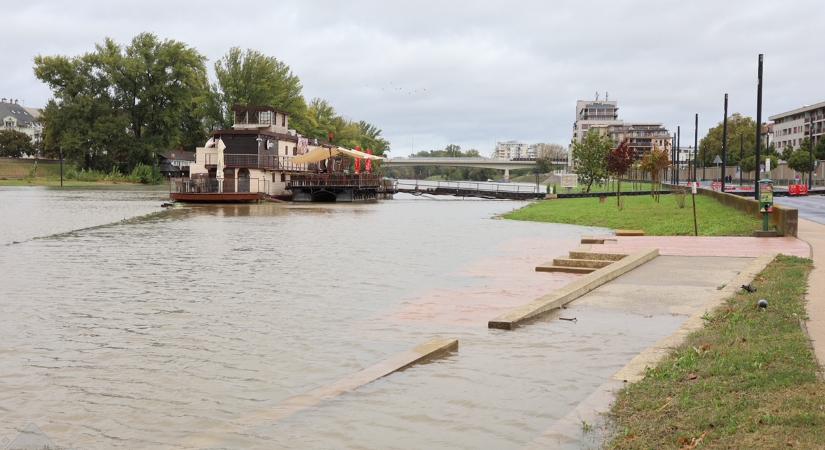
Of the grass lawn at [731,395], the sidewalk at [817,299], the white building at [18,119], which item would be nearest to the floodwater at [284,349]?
the grass lawn at [731,395]

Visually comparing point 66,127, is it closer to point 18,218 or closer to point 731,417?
point 18,218

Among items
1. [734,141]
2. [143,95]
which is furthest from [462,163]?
[143,95]

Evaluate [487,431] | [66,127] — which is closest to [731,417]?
[487,431]

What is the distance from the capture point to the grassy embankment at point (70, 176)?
10525 centimetres

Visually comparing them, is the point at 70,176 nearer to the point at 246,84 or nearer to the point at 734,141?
the point at 246,84

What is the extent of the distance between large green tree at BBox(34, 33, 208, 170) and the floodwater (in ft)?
280

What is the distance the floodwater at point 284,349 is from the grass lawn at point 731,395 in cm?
87

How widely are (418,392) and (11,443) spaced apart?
12.1ft

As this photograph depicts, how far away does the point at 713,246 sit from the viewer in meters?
21.2

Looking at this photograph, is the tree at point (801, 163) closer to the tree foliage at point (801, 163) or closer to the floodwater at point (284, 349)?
the tree foliage at point (801, 163)

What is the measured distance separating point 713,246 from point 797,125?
144574mm

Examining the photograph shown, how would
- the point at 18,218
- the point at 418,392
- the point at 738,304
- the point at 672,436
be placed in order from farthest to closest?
the point at 18,218 → the point at 738,304 → the point at 418,392 → the point at 672,436

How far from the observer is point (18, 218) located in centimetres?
4069

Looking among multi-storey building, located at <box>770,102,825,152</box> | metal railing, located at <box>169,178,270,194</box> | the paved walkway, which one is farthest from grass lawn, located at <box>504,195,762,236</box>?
multi-storey building, located at <box>770,102,825,152</box>
